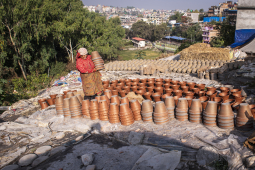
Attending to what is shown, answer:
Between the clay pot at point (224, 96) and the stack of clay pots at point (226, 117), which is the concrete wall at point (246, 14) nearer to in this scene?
the clay pot at point (224, 96)

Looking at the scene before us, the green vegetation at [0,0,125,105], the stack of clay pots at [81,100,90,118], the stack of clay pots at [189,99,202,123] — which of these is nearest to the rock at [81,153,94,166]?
the stack of clay pots at [81,100,90,118]

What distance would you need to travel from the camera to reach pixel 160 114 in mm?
3207

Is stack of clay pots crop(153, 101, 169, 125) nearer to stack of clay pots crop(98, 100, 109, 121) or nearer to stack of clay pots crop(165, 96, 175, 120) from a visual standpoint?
stack of clay pots crop(165, 96, 175, 120)

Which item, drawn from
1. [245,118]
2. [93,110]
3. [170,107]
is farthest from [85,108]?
[245,118]

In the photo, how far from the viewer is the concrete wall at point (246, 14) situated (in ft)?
46.7

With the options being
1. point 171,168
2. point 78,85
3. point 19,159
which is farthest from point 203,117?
point 78,85

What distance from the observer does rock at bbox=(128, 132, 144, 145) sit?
283 centimetres

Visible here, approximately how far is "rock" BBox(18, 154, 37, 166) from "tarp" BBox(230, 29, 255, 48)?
14.5m

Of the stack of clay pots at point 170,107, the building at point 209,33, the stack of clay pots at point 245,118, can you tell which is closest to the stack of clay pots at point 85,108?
the stack of clay pots at point 170,107

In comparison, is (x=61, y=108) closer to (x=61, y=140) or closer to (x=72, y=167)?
A: (x=61, y=140)

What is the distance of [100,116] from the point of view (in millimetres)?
3590

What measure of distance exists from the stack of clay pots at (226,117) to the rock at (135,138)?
122 centimetres

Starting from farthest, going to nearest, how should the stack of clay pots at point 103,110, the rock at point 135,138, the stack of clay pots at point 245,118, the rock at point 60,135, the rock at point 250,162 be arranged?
1. the stack of clay pots at point 103,110
2. the rock at point 60,135
3. the rock at point 135,138
4. the stack of clay pots at point 245,118
5. the rock at point 250,162

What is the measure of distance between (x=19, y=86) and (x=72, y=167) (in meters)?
10.5
